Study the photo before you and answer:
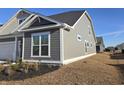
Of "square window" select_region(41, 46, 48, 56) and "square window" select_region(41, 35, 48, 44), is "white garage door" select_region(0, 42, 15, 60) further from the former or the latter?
"square window" select_region(41, 35, 48, 44)

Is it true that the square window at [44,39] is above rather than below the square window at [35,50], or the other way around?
above

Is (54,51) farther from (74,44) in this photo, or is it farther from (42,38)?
(74,44)

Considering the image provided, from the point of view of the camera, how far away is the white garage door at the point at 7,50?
51.2 feet

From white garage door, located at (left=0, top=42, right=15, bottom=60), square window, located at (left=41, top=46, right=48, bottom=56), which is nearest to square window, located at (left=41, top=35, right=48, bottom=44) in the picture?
square window, located at (left=41, top=46, right=48, bottom=56)

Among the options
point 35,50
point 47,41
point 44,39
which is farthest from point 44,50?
point 35,50

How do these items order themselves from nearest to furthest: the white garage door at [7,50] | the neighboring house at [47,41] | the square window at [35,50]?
the neighboring house at [47,41] < the square window at [35,50] < the white garage door at [7,50]

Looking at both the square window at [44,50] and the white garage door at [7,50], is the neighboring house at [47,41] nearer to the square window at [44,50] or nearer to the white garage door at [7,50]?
the square window at [44,50]

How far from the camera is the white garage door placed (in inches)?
615

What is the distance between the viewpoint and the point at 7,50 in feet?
53.0

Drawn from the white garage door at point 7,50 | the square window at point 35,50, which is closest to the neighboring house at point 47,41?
the square window at point 35,50

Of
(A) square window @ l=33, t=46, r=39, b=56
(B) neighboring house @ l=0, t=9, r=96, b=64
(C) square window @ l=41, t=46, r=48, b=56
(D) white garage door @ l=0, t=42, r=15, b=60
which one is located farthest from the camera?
(D) white garage door @ l=0, t=42, r=15, b=60

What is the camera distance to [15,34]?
1499 cm

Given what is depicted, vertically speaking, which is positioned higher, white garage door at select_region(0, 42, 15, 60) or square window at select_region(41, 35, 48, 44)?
square window at select_region(41, 35, 48, 44)

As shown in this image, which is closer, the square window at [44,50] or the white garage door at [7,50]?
the square window at [44,50]
